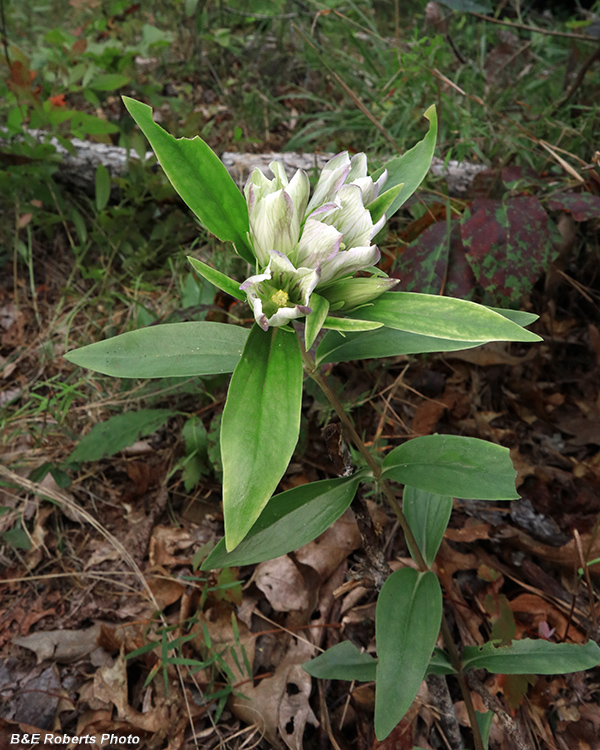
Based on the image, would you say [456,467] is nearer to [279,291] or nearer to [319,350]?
[319,350]

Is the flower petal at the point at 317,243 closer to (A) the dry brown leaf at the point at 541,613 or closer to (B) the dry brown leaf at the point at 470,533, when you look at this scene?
(B) the dry brown leaf at the point at 470,533

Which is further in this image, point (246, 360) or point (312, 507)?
point (312, 507)

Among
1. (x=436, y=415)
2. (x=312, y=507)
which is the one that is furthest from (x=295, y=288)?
(x=436, y=415)

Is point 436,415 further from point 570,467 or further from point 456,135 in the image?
point 456,135

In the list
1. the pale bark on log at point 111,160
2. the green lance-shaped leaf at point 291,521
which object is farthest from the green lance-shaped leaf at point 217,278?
the pale bark on log at point 111,160

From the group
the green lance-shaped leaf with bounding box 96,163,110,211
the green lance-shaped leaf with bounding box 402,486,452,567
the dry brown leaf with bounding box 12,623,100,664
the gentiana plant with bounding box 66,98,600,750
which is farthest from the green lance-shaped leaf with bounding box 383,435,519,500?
the green lance-shaped leaf with bounding box 96,163,110,211

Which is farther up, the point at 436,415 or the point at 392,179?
the point at 392,179
